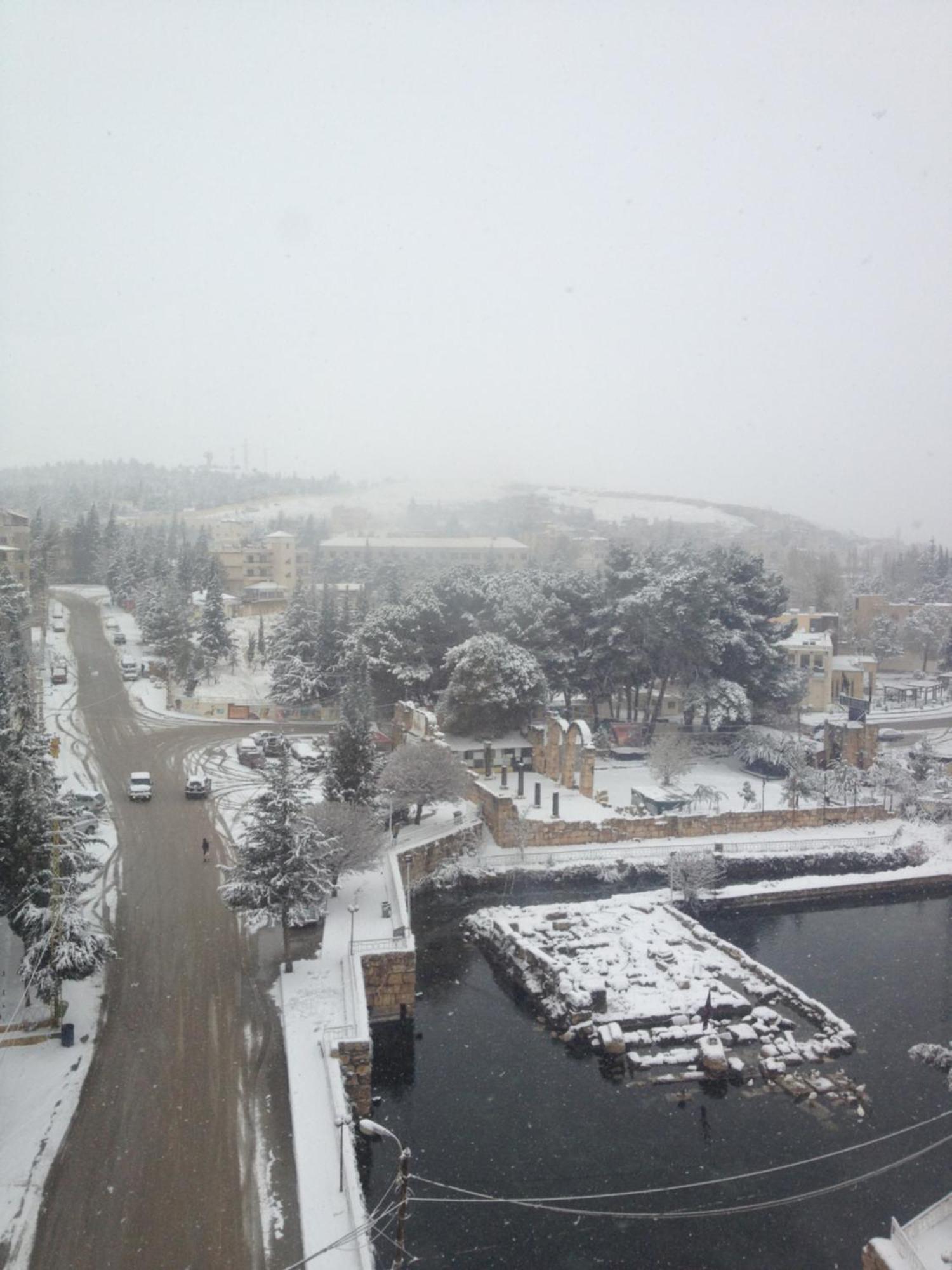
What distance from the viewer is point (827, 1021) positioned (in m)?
14.5

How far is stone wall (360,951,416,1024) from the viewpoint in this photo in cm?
1445

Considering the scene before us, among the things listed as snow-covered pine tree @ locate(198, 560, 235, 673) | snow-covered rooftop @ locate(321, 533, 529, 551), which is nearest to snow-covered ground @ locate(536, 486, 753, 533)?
snow-covered rooftop @ locate(321, 533, 529, 551)

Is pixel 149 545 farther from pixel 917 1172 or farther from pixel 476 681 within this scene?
pixel 917 1172

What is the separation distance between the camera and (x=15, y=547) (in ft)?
121

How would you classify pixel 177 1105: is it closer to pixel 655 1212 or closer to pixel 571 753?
pixel 655 1212

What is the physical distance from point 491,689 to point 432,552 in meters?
48.0

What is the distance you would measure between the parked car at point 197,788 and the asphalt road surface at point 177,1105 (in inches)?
153

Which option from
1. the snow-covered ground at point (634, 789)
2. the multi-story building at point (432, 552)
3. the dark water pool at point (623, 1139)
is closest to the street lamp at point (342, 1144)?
the dark water pool at point (623, 1139)

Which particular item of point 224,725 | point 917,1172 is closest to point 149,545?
point 224,725

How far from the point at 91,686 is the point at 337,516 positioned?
7801 cm

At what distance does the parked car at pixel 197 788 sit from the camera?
874 inches

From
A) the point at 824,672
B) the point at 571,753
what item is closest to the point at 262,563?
the point at 824,672

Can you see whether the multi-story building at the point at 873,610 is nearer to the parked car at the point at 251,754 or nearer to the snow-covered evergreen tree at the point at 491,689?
the snow-covered evergreen tree at the point at 491,689

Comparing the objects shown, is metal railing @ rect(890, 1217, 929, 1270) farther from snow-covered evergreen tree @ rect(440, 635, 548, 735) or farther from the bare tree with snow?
snow-covered evergreen tree @ rect(440, 635, 548, 735)
